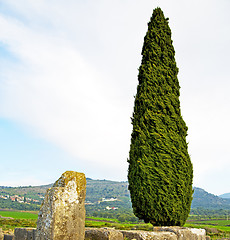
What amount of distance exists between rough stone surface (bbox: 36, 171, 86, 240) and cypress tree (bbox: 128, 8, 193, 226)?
674cm

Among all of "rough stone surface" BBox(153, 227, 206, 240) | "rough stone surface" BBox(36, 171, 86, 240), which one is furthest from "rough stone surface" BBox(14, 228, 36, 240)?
"rough stone surface" BBox(153, 227, 206, 240)

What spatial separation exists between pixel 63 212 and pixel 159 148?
784cm

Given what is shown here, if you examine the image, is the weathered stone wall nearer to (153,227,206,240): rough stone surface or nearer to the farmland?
(153,227,206,240): rough stone surface

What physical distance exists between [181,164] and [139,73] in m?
5.22

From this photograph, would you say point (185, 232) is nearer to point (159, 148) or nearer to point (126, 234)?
point (126, 234)

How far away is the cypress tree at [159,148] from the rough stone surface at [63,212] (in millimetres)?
6739

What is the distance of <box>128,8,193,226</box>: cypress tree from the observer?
12.6 m

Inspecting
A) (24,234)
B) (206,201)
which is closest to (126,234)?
(24,234)

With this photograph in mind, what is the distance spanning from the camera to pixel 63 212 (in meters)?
5.96

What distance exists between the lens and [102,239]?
286 inches

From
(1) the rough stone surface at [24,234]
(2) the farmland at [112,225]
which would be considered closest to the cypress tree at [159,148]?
(2) the farmland at [112,225]

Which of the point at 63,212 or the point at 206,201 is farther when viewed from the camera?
the point at 206,201

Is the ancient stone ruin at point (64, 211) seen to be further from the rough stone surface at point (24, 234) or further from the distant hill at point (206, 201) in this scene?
the distant hill at point (206, 201)

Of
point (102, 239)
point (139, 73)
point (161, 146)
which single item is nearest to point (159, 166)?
point (161, 146)
